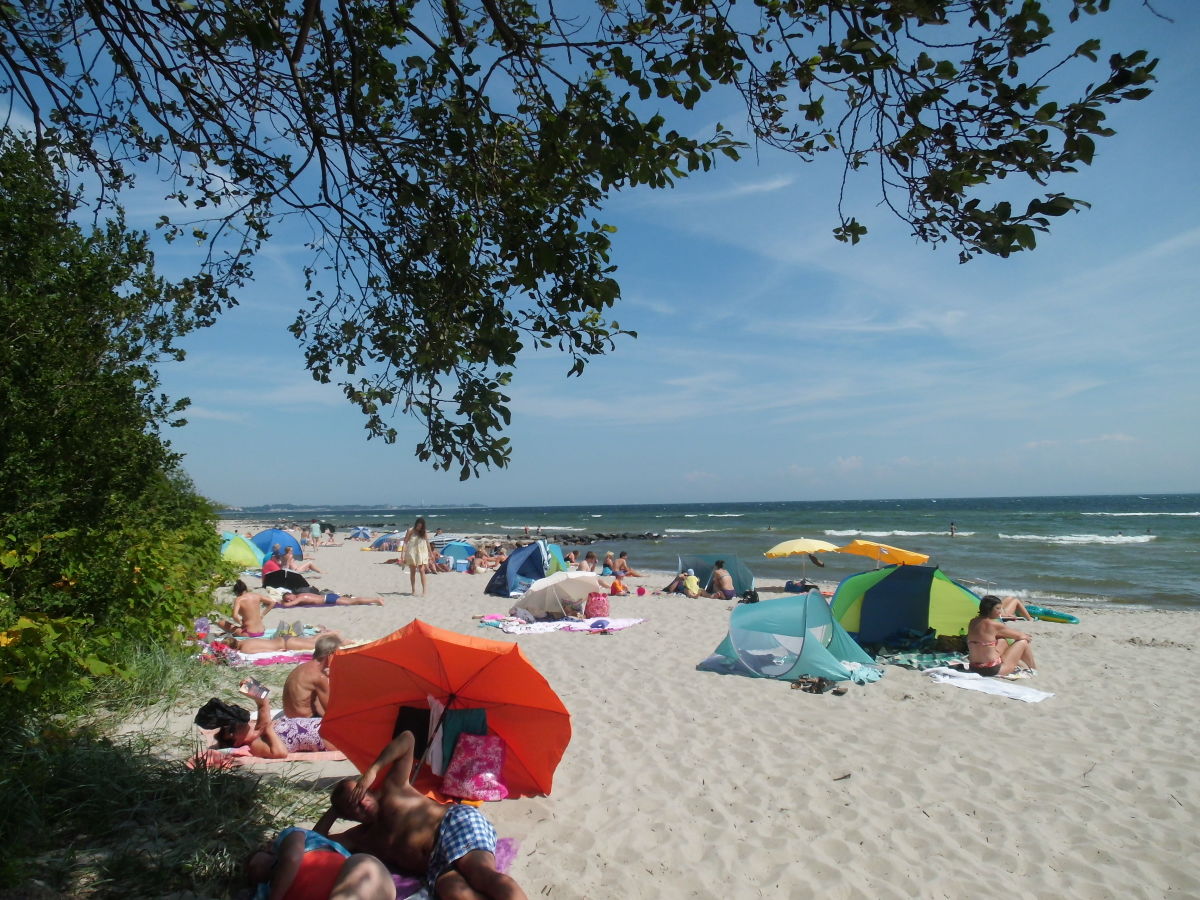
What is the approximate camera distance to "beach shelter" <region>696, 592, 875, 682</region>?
7.57 meters

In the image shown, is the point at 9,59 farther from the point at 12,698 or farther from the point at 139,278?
the point at 139,278

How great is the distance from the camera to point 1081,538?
3575cm

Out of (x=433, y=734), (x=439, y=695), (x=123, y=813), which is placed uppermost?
(x=439, y=695)

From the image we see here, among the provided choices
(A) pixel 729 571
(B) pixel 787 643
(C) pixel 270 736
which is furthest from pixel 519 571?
(C) pixel 270 736

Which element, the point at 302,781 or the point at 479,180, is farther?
the point at 302,781

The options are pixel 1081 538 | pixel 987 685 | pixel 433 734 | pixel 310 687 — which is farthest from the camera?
pixel 1081 538

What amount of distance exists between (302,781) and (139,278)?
19.4ft

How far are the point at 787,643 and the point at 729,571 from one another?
8447mm

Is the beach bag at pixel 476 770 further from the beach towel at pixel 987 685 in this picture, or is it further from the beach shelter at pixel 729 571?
the beach shelter at pixel 729 571

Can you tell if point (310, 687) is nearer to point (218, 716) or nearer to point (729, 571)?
point (218, 716)

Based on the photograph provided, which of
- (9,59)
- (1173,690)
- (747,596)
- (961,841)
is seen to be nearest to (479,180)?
(9,59)

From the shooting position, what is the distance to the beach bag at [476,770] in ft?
13.9

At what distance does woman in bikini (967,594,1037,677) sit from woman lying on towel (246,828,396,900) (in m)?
6.82

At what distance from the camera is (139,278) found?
786 cm
